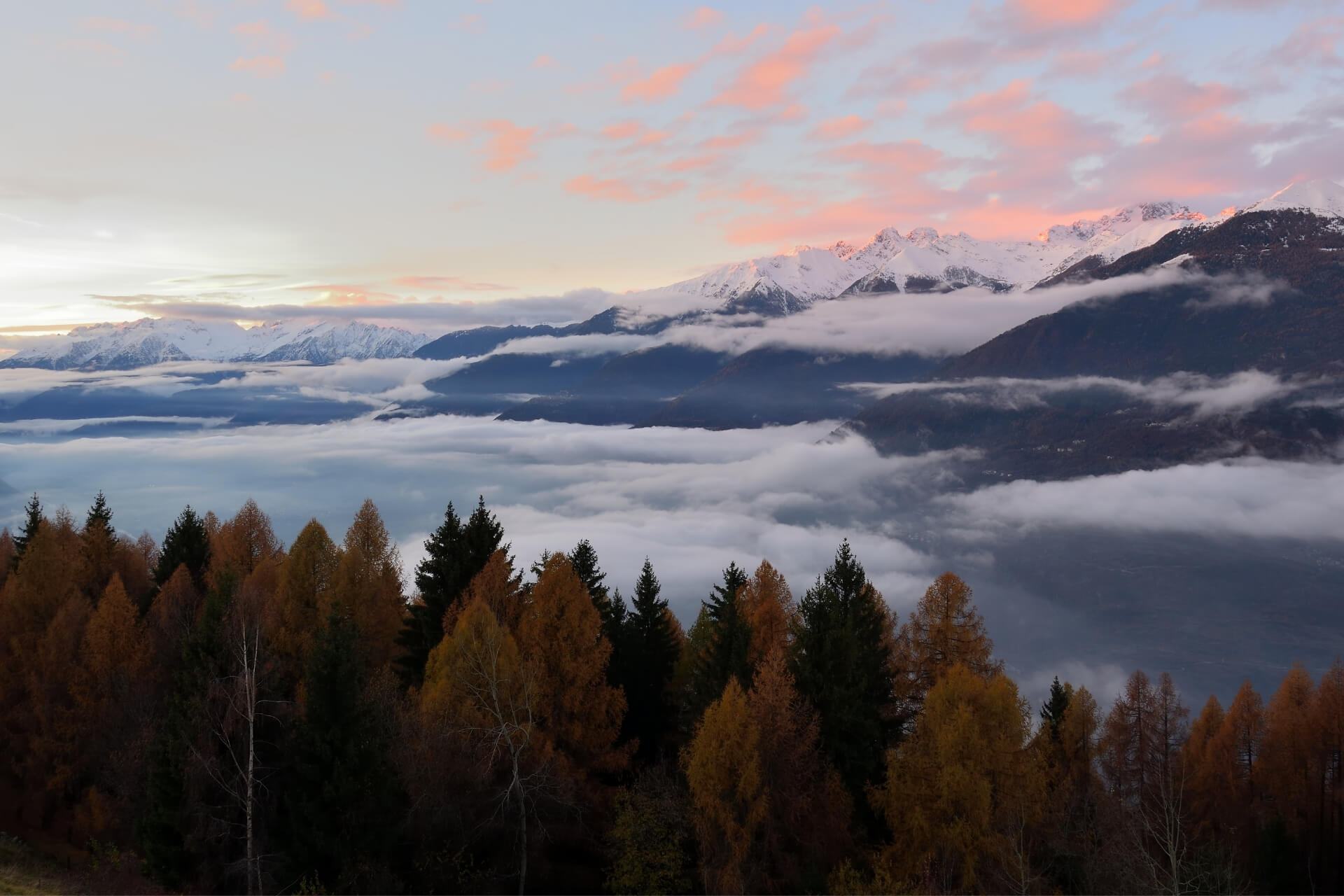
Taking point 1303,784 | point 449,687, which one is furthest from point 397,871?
point 1303,784

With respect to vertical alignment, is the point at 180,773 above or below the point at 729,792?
above

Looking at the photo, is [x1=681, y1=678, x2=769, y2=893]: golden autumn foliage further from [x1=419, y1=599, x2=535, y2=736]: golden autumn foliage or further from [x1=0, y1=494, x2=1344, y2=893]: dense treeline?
[x1=419, y1=599, x2=535, y2=736]: golden autumn foliage

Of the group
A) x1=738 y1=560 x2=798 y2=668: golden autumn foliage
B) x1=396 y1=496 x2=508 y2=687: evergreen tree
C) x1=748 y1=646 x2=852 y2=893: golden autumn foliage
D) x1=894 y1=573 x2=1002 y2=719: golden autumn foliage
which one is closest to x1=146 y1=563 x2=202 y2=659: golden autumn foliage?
x1=396 y1=496 x2=508 y2=687: evergreen tree

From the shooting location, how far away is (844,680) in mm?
35094

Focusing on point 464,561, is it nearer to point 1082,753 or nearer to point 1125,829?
point 1125,829

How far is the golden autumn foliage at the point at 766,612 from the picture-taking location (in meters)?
41.4

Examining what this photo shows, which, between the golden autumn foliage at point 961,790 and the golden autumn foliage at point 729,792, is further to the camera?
the golden autumn foliage at point 961,790

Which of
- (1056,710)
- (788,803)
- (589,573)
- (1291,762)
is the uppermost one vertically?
(589,573)

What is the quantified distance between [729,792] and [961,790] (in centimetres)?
945

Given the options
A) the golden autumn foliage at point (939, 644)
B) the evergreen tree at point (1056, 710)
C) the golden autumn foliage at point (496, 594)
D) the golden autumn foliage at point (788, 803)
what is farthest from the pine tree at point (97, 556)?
the evergreen tree at point (1056, 710)

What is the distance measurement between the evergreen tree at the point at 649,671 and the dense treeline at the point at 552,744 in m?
0.15

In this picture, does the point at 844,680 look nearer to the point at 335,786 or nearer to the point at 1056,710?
the point at 335,786

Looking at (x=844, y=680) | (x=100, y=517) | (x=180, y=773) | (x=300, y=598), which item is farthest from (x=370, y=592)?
(x=844, y=680)

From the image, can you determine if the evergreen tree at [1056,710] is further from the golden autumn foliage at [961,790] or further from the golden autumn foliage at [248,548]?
the golden autumn foliage at [248,548]
